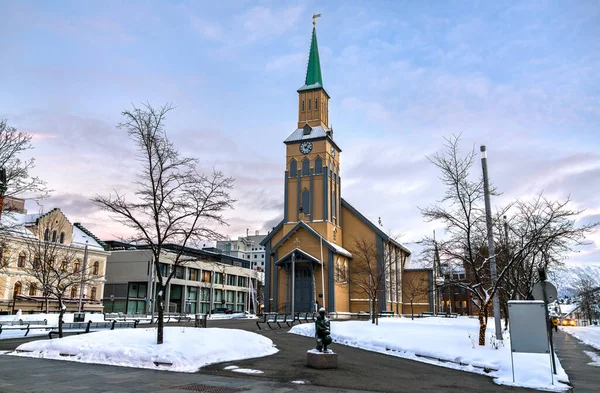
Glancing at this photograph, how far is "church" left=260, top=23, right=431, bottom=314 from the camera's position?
50.8 metres

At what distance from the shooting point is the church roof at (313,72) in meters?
60.8

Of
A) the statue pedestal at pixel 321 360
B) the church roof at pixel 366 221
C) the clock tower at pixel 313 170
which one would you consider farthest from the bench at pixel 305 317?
the statue pedestal at pixel 321 360

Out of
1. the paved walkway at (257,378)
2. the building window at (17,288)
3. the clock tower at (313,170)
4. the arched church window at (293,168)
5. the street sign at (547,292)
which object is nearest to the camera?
the paved walkway at (257,378)

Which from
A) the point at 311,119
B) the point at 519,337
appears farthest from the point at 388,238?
the point at 519,337

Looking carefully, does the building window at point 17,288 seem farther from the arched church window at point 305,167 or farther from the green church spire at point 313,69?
the green church spire at point 313,69

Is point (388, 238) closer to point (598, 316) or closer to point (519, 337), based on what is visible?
point (519, 337)

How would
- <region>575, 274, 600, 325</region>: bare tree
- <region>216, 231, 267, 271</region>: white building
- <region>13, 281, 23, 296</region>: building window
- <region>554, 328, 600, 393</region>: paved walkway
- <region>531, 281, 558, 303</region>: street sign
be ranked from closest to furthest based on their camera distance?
<region>554, 328, 600, 393</region>: paved walkway
<region>531, 281, 558, 303</region>: street sign
<region>13, 281, 23, 296</region>: building window
<region>575, 274, 600, 325</region>: bare tree
<region>216, 231, 267, 271</region>: white building

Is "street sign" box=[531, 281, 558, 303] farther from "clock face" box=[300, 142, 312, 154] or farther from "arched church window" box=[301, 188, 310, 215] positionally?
"clock face" box=[300, 142, 312, 154]

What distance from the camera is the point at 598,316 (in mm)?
111125

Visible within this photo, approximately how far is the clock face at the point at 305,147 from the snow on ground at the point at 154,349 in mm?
40536

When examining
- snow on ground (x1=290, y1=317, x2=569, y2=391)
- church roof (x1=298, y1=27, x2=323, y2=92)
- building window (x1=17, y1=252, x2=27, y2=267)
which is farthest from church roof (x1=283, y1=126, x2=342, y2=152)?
snow on ground (x1=290, y1=317, x2=569, y2=391)

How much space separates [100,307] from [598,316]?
109954 millimetres

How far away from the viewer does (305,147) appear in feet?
190

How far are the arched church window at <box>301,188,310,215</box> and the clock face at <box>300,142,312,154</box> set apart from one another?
15.7 ft
